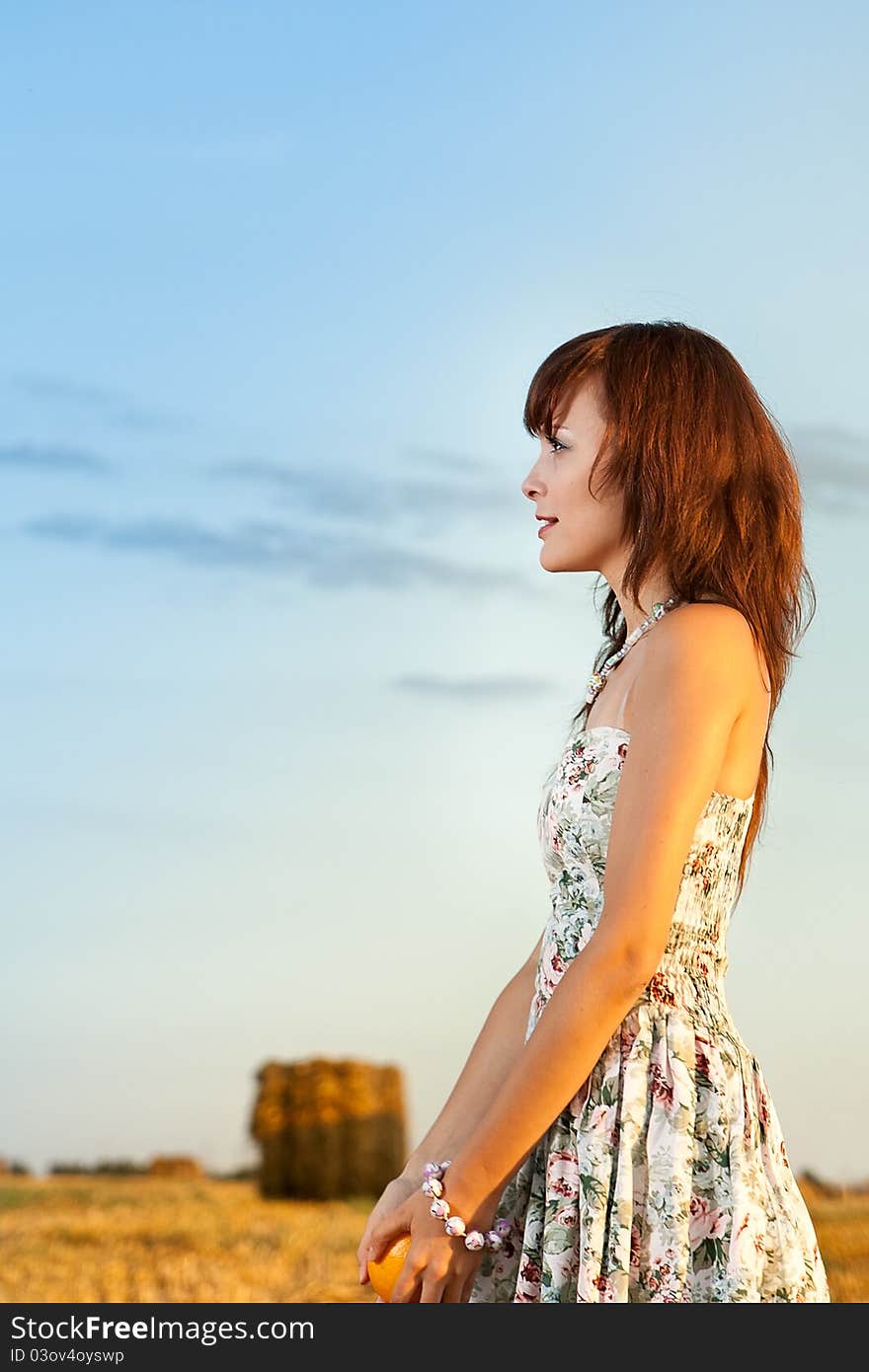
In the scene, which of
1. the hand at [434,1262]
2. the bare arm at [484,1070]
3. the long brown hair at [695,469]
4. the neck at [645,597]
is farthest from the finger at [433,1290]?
the neck at [645,597]

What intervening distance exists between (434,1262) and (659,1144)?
0.26m

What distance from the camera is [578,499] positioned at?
1690 mm

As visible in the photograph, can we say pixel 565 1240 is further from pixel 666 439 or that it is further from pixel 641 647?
pixel 666 439

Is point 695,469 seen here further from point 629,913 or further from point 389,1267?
point 389,1267

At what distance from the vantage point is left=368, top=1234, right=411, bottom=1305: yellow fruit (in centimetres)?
158

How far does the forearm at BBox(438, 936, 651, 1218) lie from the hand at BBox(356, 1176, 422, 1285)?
0.12 m

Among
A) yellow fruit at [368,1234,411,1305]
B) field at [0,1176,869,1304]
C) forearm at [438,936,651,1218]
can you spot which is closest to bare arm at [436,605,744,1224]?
forearm at [438,936,651,1218]

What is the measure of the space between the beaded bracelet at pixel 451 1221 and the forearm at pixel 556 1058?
0.04m

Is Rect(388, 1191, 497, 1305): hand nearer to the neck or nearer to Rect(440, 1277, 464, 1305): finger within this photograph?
Rect(440, 1277, 464, 1305): finger

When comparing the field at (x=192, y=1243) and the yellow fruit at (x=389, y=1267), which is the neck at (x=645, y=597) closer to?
the yellow fruit at (x=389, y=1267)

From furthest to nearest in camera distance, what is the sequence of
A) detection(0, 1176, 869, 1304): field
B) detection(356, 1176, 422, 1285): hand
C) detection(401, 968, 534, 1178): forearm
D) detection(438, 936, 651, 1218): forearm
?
1. detection(0, 1176, 869, 1304): field
2. detection(401, 968, 534, 1178): forearm
3. detection(356, 1176, 422, 1285): hand
4. detection(438, 936, 651, 1218): forearm

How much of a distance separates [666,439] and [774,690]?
1.04 ft

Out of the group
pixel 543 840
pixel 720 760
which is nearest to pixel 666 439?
pixel 720 760
